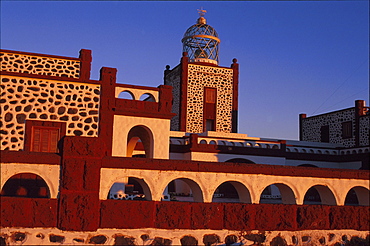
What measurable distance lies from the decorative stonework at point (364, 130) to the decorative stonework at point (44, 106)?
17522 mm

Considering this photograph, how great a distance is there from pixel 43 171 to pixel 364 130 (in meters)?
21.7

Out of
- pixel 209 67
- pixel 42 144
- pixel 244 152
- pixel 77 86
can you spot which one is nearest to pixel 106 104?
pixel 77 86

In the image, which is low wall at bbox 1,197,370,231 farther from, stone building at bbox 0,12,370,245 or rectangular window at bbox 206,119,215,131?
rectangular window at bbox 206,119,215,131

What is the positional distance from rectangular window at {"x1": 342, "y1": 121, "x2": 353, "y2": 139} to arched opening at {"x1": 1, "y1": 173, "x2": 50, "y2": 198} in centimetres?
1964

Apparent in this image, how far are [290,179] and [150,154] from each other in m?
6.42

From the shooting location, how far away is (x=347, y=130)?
27.3m

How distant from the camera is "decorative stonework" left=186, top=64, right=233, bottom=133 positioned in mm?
24719

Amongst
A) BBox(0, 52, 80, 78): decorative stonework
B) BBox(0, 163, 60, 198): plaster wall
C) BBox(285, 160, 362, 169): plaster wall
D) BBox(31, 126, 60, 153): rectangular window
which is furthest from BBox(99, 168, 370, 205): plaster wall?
BBox(285, 160, 362, 169): plaster wall

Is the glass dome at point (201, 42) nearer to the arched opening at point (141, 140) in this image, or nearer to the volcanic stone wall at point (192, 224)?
the arched opening at point (141, 140)

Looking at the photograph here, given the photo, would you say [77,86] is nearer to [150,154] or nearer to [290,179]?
[150,154]

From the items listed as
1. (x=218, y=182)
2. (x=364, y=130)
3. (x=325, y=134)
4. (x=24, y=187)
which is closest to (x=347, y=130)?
(x=364, y=130)

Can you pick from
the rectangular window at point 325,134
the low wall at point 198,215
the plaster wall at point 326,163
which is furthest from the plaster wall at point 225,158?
the low wall at point 198,215

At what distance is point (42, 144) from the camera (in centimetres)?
1361

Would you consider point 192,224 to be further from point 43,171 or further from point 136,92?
point 136,92
